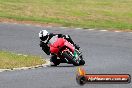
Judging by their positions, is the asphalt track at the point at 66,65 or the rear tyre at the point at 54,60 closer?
the asphalt track at the point at 66,65

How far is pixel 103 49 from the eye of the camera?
25.6 metres

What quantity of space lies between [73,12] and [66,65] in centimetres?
2031

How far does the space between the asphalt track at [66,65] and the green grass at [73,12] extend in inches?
119

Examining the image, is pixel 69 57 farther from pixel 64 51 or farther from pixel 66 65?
pixel 66 65

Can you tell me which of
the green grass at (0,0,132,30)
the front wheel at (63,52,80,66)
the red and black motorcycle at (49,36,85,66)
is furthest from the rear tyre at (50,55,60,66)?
the green grass at (0,0,132,30)

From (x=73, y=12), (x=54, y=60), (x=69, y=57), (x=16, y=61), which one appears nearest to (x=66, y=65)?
(x=54, y=60)

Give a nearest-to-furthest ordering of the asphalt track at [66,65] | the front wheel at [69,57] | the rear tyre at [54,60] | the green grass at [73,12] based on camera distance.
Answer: the asphalt track at [66,65] → the front wheel at [69,57] → the rear tyre at [54,60] → the green grass at [73,12]

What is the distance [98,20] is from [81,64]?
17.3m

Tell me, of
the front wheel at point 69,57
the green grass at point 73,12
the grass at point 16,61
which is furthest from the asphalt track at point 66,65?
the green grass at point 73,12

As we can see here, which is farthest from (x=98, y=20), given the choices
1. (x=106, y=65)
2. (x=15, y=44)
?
(x=106, y=65)

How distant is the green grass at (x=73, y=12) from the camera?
3541 centimetres

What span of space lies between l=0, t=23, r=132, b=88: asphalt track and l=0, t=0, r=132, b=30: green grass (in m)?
3.04

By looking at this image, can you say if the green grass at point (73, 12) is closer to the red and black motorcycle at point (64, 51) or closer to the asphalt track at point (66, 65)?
the asphalt track at point (66, 65)

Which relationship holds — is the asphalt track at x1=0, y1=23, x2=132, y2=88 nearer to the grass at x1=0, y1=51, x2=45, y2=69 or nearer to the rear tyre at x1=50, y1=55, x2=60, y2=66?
the rear tyre at x1=50, y1=55, x2=60, y2=66
